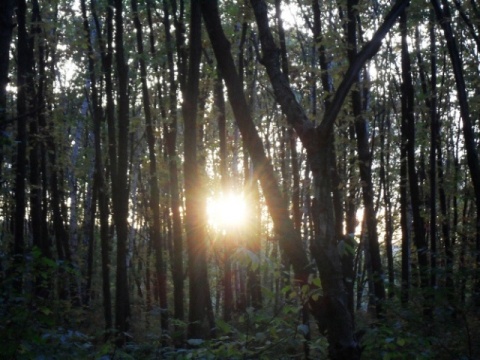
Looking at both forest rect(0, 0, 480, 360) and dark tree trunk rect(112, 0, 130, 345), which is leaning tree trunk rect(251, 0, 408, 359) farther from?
dark tree trunk rect(112, 0, 130, 345)

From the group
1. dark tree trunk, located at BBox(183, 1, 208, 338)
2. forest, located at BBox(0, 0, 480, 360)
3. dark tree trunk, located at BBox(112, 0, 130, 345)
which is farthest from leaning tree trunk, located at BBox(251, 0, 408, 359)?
dark tree trunk, located at BBox(112, 0, 130, 345)

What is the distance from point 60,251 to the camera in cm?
1770

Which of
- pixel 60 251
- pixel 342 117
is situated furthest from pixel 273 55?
pixel 60 251

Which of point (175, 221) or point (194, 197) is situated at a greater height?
point (194, 197)

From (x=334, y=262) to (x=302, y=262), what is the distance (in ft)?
1.27

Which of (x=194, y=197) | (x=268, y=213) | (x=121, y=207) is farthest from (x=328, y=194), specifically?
(x=121, y=207)

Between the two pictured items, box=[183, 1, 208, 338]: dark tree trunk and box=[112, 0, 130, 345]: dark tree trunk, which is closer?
box=[183, 1, 208, 338]: dark tree trunk

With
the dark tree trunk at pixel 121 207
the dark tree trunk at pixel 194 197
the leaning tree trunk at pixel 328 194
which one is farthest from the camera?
the dark tree trunk at pixel 121 207

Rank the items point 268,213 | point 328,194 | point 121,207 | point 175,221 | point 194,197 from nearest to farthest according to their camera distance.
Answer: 1. point 328,194
2. point 268,213
3. point 194,197
4. point 121,207
5. point 175,221

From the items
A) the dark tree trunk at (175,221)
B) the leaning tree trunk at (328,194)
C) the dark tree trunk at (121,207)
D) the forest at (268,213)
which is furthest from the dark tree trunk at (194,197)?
the leaning tree trunk at (328,194)

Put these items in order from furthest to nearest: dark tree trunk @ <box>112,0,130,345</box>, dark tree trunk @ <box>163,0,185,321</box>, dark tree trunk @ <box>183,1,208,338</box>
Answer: dark tree trunk @ <box>163,0,185,321</box> → dark tree trunk @ <box>112,0,130,345</box> → dark tree trunk @ <box>183,1,208,338</box>

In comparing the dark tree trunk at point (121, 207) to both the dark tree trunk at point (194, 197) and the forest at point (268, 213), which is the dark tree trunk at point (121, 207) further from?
the dark tree trunk at point (194, 197)

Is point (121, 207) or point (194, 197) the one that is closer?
point (194, 197)

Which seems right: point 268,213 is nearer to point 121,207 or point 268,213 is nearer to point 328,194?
point 328,194
